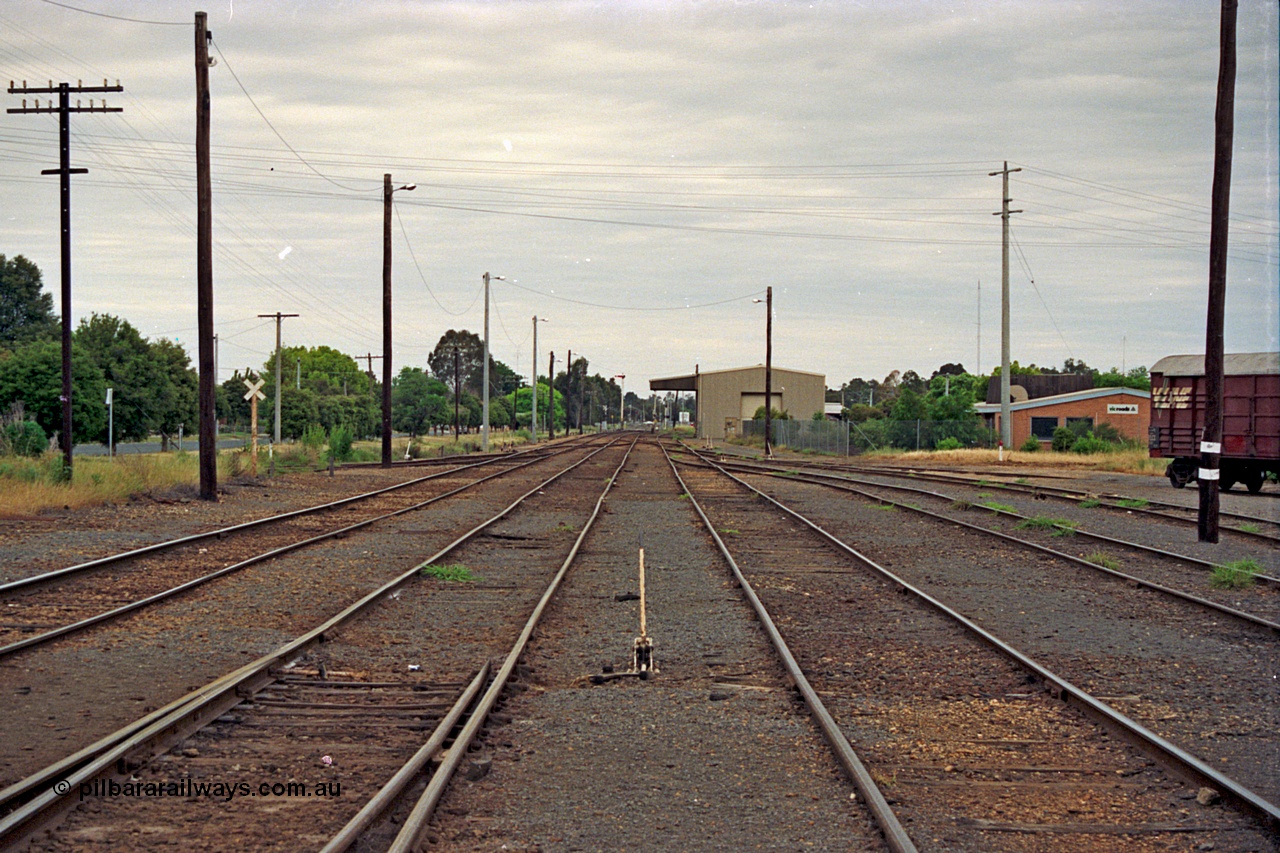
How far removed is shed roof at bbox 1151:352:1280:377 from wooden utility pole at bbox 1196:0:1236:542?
12.0 metres

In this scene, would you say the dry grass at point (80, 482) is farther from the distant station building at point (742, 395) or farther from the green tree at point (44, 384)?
the distant station building at point (742, 395)

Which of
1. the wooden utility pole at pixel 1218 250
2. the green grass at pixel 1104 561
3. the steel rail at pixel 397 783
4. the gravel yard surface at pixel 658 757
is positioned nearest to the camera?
the steel rail at pixel 397 783

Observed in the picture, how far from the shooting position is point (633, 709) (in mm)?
7742

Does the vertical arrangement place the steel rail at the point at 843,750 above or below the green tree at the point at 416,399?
below

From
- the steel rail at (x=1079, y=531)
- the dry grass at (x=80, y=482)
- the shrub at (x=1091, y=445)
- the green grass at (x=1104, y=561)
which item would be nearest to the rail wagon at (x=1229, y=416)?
the steel rail at (x=1079, y=531)

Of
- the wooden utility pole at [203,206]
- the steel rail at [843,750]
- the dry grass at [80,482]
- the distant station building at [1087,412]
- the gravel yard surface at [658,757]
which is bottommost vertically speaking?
the gravel yard surface at [658,757]

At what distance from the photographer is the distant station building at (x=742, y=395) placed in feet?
362

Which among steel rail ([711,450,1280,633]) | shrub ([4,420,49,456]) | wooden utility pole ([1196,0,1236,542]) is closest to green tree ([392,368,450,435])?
shrub ([4,420,49,456])

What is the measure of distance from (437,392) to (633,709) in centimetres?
10329

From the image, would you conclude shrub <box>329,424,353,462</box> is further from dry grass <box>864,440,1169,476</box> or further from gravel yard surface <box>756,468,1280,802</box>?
gravel yard surface <box>756,468,1280,802</box>

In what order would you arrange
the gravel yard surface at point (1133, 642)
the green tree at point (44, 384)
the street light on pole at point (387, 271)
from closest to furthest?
the gravel yard surface at point (1133, 642) → the street light on pole at point (387, 271) → the green tree at point (44, 384)

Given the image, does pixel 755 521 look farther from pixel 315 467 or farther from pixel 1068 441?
pixel 1068 441

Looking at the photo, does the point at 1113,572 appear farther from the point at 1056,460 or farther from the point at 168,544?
the point at 1056,460

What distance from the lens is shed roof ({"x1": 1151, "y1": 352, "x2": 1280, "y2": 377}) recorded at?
30125 millimetres
